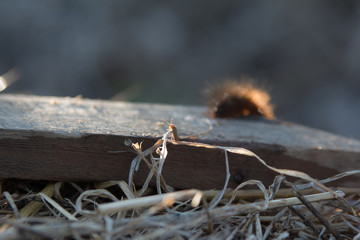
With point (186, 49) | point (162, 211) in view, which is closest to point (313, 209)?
point (162, 211)

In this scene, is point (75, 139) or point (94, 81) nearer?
point (75, 139)

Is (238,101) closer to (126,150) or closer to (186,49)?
(126,150)

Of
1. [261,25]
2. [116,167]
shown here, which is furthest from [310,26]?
[116,167]

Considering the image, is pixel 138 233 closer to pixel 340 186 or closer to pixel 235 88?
pixel 340 186

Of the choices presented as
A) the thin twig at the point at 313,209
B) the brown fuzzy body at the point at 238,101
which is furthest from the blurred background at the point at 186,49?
the thin twig at the point at 313,209

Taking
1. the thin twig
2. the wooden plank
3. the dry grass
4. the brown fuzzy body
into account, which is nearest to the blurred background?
the brown fuzzy body

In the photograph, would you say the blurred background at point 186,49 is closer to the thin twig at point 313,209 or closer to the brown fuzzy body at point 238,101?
the brown fuzzy body at point 238,101
